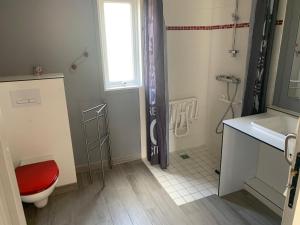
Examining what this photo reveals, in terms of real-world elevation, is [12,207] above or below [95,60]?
below

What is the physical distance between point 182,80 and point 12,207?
8.07 ft

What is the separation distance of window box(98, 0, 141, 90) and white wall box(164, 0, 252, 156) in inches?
15.9

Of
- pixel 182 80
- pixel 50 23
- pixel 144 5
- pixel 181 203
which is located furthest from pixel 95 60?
pixel 181 203

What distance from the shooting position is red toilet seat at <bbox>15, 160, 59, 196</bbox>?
1883 millimetres

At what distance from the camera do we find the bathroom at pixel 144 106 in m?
2.08

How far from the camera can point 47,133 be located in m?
2.23

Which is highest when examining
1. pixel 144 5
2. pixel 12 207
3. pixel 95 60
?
pixel 144 5

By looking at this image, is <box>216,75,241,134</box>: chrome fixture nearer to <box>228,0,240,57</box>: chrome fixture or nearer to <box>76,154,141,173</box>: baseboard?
<box>228,0,240,57</box>: chrome fixture

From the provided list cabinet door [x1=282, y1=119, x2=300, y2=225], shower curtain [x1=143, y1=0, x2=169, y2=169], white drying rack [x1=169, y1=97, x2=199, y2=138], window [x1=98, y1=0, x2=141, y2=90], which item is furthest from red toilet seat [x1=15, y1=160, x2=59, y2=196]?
cabinet door [x1=282, y1=119, x2=300, y2=225]

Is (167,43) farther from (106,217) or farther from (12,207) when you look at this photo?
(12,207)

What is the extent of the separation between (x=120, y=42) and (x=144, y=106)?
80 cm

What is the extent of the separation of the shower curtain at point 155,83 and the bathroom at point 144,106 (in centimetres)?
2

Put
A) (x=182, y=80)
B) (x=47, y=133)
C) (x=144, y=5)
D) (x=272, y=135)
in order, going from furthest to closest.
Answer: (x=182, y=80), (x=144, y=5), (x=47, y=133), (x=272, y=135)

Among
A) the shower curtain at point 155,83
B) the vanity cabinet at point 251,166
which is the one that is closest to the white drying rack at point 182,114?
the shower curtain at point 155,83
